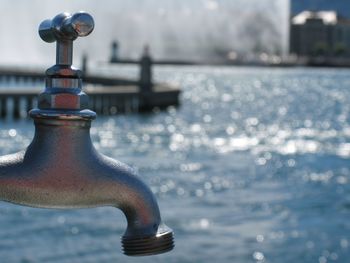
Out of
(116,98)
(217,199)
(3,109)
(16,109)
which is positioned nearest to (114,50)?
(116,98)

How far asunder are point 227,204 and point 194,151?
12.3 metres

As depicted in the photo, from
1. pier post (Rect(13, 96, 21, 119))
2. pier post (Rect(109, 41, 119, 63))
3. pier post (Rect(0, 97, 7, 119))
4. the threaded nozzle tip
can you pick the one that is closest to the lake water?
pier post (Rect(13, 96, 21, 119))

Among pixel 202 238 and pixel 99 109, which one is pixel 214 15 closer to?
pixel 99 109

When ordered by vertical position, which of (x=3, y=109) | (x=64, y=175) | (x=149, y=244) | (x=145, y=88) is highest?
(x=64, y=175)

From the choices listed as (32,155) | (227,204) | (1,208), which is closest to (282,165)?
(227,204)

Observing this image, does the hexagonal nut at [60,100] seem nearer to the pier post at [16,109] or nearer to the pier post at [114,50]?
the pier post at [16,109]

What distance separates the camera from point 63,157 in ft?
6.30

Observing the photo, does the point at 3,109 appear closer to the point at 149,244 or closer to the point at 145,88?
the point at 145,88

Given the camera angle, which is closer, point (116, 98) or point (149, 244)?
point (149, 244)

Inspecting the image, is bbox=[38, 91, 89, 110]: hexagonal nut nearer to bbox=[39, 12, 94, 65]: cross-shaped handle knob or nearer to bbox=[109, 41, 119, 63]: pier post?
bbox=[39, 12, 94, 65]: cross-shaped handle knob

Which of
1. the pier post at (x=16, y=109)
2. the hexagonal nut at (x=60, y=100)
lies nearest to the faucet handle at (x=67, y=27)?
the hexagonal nut at (x=60, y=100)

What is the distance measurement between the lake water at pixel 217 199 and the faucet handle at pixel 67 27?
13.5 meters

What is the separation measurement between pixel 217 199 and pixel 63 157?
A: 20135 millimetres

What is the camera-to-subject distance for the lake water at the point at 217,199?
54.6 ft
